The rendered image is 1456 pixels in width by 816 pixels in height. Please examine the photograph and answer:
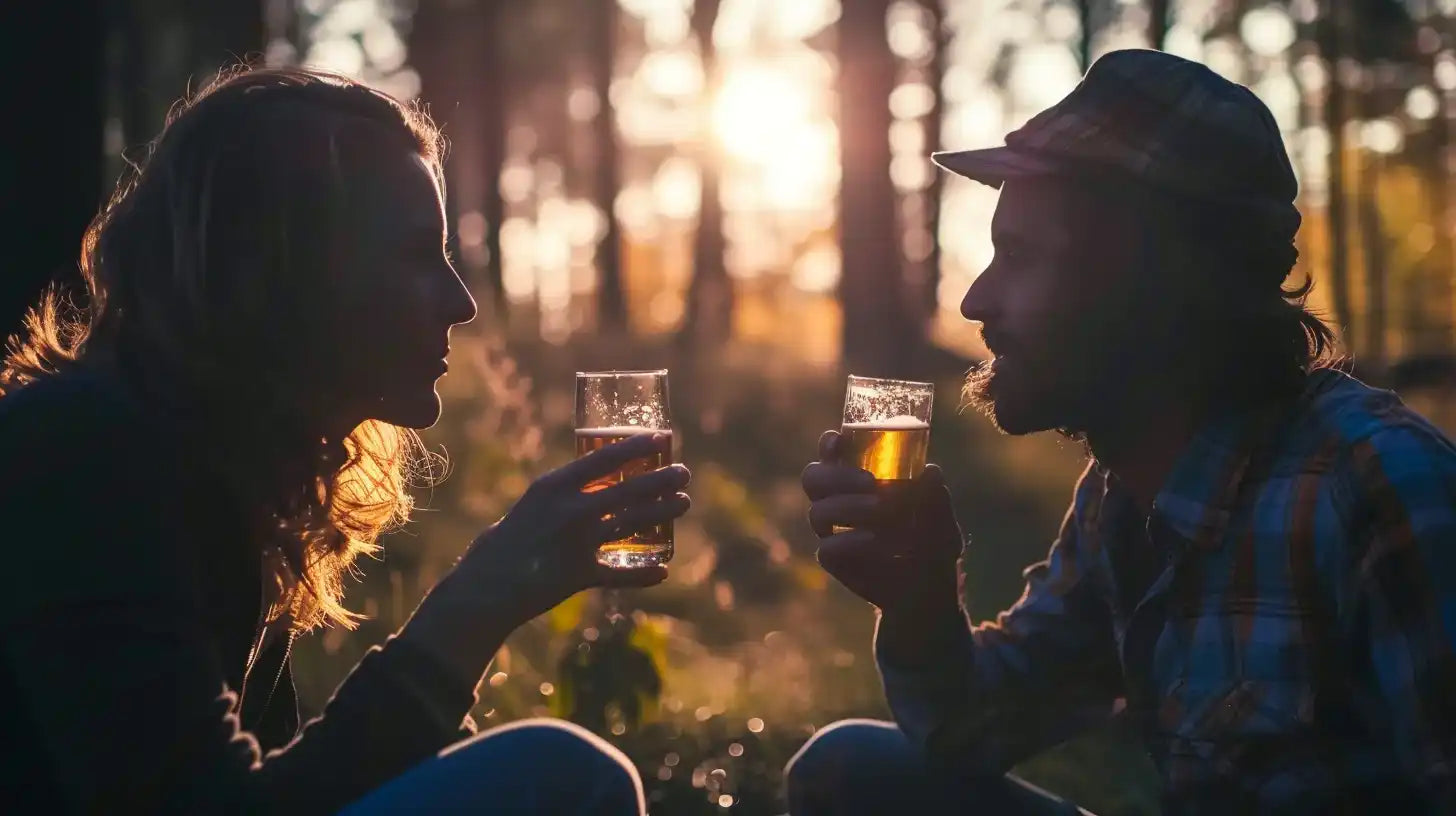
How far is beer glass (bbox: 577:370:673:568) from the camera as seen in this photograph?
125 inches

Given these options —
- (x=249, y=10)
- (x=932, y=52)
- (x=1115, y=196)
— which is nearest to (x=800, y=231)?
(x=932, y=52)

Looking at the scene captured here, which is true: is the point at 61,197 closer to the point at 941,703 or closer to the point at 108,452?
the point at 108,452

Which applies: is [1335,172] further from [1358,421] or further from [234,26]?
[1358,421]

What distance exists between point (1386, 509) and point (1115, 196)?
39.9 inches

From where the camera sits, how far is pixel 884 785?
10.2 feet

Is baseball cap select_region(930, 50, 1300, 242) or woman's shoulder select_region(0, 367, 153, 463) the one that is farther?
baseball cap select_region(930, 50, 1300, 242)

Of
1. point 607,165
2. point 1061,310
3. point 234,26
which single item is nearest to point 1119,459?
point 1061,310

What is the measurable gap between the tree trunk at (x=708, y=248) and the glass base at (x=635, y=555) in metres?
16.0

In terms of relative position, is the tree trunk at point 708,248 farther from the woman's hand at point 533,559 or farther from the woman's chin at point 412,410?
the woman's hand at point 533,559

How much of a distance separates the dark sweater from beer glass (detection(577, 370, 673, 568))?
815 millimetres

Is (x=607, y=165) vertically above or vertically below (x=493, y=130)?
below

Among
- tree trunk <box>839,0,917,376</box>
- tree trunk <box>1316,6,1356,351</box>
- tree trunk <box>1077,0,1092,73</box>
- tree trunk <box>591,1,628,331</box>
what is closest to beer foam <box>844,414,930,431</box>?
tree trunk <box>839,0,917,376</box>

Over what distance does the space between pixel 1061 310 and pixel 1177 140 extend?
0.43 meters

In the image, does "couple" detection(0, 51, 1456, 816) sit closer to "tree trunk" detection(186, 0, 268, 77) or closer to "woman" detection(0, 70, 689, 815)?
"woman" detection(0, 70, 689, 815)
